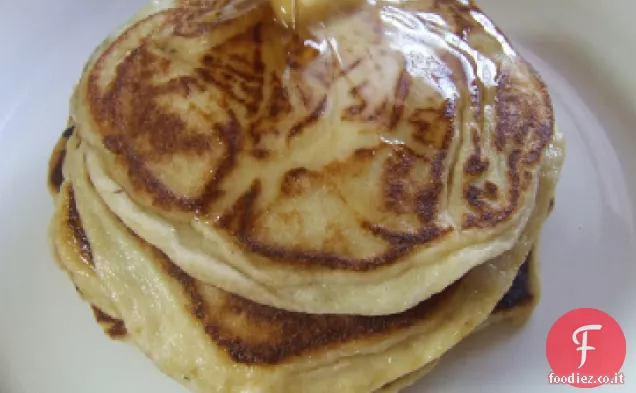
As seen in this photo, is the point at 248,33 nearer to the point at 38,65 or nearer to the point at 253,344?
the point at 253,344

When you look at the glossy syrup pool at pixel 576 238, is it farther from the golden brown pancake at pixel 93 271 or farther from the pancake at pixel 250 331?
the pancake at pixel 250 331

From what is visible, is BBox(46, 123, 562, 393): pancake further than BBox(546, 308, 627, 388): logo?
No

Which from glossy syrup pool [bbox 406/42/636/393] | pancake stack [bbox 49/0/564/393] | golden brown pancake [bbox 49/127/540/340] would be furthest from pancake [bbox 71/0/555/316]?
glossy syrup pool [bbox 406/42/636/393]

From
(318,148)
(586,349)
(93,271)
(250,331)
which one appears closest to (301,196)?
(318,148)

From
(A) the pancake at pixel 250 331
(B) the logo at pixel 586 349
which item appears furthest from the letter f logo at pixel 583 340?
(A) the pancake at pixel 250 331

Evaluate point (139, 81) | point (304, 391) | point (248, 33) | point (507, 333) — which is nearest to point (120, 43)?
point (139, 81)

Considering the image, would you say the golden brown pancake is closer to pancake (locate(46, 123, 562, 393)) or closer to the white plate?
the white plate
